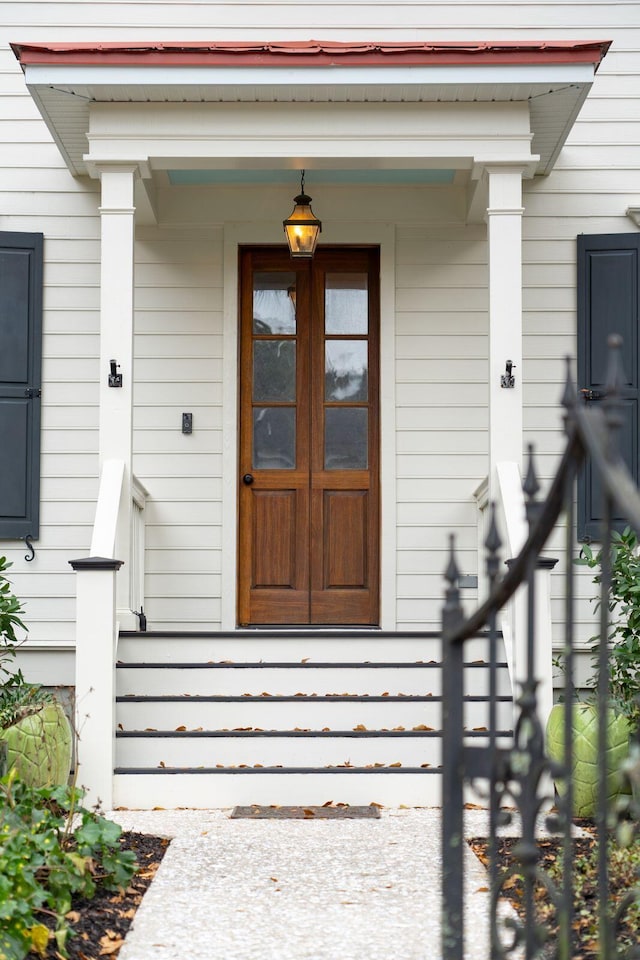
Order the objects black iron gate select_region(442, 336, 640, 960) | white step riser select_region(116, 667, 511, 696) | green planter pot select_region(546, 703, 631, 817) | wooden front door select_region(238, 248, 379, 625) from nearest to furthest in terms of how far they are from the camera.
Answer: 1. black iron gate select_region(442, 336, 640, 960)
2. green planter pot select_region(546, 703, 631, 817)
3. white step riser select_region(116, 667, 511, 696)
4. wooden front door select_region(238, 248, 379, 625)

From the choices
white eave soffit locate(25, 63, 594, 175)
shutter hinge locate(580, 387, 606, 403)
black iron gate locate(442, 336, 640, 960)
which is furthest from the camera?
shutter hinge locate(580, 387, 606, 403)

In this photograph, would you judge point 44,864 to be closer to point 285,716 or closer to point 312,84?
point 285,716

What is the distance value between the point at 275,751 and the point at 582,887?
207 centimetres

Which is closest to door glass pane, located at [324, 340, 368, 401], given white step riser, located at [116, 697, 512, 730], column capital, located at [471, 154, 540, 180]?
column capital, located at [471, 154, 540, 180]

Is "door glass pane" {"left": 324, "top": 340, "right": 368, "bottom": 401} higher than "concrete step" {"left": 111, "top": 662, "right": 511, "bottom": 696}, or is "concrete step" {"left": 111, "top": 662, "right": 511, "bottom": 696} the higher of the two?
"door glass pane" {"left": 324, "top": 340, "right": 368, "bottom": 401}

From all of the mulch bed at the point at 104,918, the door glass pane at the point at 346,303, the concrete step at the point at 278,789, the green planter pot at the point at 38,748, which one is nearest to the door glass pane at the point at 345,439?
the door glass pane at the point at 346,303

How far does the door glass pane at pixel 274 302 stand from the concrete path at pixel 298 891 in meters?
3.52

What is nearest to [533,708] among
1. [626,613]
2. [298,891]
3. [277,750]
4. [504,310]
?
[298,891]

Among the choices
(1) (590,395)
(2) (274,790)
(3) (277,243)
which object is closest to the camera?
(2) (274,790)

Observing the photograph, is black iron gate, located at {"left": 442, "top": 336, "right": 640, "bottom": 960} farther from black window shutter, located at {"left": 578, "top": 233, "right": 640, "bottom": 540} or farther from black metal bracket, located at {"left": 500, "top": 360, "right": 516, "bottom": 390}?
black window shutter, located at {"left": 578, "top": 233, "right": 640, "bottom": 540}

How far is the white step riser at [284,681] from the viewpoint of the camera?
5922mm

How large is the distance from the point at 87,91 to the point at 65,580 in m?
2.96

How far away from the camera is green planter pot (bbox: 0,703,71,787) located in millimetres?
5262

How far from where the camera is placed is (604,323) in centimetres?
716
